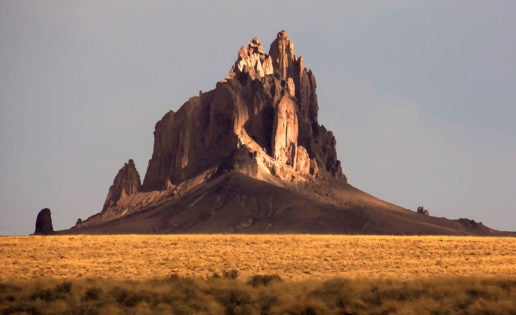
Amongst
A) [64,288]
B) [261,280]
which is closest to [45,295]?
[64,288]

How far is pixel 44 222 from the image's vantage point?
4719 inches

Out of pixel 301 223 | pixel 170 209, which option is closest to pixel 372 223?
pixel 301 223

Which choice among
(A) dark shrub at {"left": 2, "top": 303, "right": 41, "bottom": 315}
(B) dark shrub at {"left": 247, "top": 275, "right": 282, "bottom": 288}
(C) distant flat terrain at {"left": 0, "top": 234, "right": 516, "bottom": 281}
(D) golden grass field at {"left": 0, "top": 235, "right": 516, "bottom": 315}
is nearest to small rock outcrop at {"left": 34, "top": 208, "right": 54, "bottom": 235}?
(C) distant flat terrain at {"left": 0, "top": 234, "right": 516, "bottom": 281}

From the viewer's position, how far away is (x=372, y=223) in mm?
186375

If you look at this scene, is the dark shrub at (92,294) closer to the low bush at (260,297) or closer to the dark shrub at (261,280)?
the low bush at (260,297)

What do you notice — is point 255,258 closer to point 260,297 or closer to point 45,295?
point 260,297

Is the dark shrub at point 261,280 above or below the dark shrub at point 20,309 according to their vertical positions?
above

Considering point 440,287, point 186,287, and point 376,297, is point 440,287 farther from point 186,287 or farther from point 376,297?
point 186,287

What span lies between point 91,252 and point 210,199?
135m

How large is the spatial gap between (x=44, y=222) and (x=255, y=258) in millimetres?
72395

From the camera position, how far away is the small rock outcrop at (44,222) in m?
119

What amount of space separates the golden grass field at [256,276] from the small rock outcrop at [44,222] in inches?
1836

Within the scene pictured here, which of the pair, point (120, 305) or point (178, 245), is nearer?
point (120, 305)

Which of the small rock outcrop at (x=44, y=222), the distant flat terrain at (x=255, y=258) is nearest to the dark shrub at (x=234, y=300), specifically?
the distant flat terrain at (x=255, y=258)
